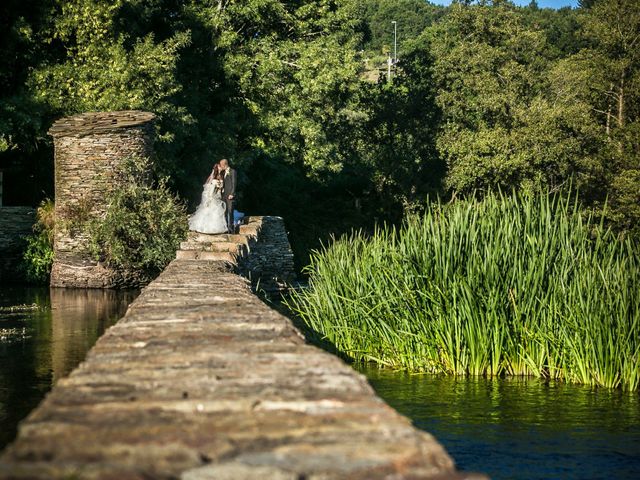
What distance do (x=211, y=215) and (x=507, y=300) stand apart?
9.77 metres

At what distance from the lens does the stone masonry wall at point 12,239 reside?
2339 centimetres

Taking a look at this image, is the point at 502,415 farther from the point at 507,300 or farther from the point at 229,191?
the point at 229,191

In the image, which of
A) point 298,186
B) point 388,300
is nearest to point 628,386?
point 388,300

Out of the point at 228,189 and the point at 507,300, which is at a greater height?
the point at 228,189

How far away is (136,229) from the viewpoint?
2172cm

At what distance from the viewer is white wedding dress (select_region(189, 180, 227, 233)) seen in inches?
755

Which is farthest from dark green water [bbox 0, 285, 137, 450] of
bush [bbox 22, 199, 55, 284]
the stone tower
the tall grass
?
the tall grass

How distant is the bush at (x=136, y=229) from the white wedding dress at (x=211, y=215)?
2.42 m

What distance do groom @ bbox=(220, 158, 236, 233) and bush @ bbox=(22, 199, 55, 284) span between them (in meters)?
5.48

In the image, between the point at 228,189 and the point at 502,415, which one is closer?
the point at 502,415

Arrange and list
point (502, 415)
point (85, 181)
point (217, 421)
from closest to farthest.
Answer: point (217, 421), point (502, 415), point (85, 181)

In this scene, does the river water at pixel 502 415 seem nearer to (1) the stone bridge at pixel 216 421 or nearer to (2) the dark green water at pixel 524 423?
(2) the dark green water at pixel 524 423

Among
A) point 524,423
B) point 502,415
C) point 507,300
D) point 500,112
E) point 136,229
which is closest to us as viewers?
point 524,423

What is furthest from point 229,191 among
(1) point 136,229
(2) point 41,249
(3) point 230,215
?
(2) point 41,249
